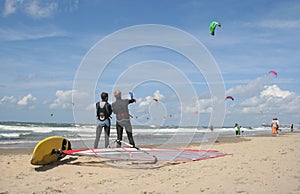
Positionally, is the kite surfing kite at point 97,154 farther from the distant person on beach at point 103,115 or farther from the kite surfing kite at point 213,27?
the kite surfing kite at point 213,27

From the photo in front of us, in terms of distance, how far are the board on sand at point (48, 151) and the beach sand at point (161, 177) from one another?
169mm

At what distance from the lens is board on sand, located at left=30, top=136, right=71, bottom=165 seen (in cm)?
623

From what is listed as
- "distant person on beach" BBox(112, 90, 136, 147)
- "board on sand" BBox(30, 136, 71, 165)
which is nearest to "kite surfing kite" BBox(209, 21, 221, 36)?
"distant person on beach" BBox(112, 90, 136, 147)

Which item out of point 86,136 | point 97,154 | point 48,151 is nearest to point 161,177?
point 97,154

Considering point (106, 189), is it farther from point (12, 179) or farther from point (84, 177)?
point (12, 179)

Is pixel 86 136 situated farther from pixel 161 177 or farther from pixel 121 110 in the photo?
pixel 161 177

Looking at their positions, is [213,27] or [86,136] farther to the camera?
[86,136]

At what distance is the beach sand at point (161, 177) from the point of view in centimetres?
451

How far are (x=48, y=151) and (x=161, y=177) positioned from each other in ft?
8.36

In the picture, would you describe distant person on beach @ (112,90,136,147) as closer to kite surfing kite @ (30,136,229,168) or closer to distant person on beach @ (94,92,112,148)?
distant person on beach @ (94,92,112,148)

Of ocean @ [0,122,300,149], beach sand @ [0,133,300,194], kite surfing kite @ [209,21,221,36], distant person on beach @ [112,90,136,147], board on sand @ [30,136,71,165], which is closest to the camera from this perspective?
beach sand @ [0,133,300,194]

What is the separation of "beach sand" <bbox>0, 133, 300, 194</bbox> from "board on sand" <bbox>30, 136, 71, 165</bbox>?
0.17 m

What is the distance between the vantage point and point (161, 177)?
5.33m

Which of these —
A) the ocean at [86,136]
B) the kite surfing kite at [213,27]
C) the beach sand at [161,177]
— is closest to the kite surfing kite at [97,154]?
the beach sand at [161,177]
